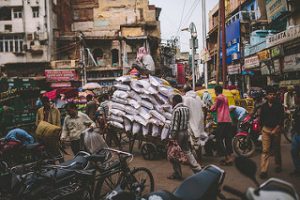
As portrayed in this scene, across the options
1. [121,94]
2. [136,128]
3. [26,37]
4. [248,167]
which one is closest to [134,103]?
[121,94]

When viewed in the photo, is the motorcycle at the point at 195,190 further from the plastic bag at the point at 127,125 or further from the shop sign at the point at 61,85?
the shop sign at the point at 61,85

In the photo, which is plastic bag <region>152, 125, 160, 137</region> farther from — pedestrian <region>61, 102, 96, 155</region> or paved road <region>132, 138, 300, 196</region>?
pedestrian <region>61, 102, 96, 155</region>

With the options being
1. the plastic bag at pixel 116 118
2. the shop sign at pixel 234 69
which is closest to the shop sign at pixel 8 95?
the plastic bag at pixel 116 118

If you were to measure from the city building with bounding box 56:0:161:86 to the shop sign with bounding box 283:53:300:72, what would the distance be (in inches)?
980

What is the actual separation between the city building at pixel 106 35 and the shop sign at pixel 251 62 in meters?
18.2

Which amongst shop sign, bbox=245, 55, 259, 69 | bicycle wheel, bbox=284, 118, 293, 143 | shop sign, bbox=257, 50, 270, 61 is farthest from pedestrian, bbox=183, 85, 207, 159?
shop sign, bbox=245, 55, 259, 69

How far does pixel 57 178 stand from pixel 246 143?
5.68 m

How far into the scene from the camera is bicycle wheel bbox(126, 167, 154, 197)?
571 cm

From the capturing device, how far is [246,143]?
31.1 feet

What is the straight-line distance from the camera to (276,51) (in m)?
18.9

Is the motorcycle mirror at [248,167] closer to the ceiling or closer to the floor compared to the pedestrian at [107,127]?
closer to the ceiling

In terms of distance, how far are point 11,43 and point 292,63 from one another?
33.3 metres

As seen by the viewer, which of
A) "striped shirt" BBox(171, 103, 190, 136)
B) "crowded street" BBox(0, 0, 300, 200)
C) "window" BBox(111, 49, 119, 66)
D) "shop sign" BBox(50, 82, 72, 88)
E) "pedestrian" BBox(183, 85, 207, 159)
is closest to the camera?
"crowded street" BBox(0, 0, 300, 200)

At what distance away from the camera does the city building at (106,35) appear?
41781 mm
